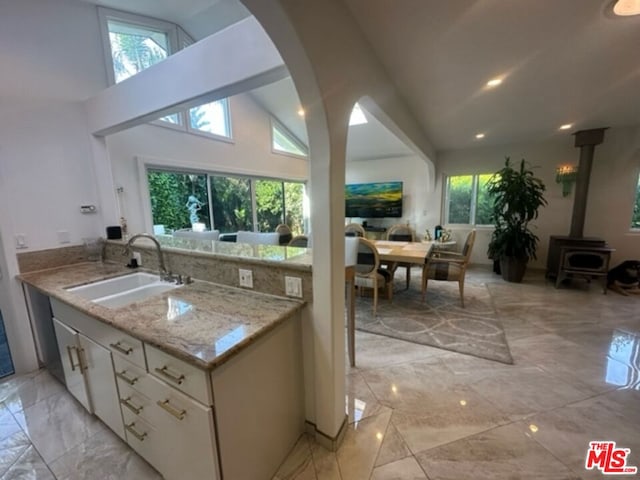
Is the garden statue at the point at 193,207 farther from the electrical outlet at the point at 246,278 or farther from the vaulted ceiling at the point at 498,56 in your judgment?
the electrical outlet at the point at 246,278

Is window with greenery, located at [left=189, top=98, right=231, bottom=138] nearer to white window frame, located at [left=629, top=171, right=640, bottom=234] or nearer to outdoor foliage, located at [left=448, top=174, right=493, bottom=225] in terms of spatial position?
outdoor foliage, located at [left=448, top=174, right=493, bottom=225]

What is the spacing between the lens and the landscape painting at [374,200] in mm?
6180

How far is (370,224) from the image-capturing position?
262 inches

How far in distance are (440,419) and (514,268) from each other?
3704mm

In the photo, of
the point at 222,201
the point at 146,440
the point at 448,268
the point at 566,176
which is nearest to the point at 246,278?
the point at 146,440

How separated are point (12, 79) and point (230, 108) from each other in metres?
2.89

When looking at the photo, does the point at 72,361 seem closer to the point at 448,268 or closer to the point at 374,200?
the point at 448,268

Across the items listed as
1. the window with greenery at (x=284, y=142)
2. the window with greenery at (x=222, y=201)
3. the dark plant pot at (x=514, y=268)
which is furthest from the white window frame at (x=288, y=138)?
the dark plant pot at (x=514, y=268)

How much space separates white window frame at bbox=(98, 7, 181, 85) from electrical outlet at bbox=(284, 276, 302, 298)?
323cm

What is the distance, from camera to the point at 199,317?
133 centimetres

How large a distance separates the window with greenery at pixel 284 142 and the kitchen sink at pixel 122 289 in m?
4.21

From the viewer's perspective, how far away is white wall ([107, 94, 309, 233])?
325cm

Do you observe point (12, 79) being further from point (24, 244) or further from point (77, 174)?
point (24, 244)

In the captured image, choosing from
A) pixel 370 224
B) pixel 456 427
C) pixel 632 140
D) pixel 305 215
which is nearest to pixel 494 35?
pixel 456 427
